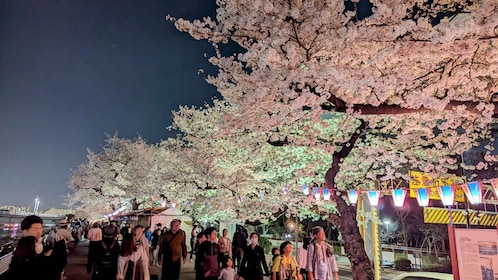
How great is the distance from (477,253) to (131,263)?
7.79m

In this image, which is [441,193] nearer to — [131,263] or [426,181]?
[426,181]

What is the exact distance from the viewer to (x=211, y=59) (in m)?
9.42

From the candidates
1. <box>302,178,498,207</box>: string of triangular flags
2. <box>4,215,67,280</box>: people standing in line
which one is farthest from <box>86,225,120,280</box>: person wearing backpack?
<box>302,178,498,207</box>: string of triangular flags

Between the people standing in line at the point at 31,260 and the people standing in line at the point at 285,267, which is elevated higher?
the people standing in line at the point at 31,260

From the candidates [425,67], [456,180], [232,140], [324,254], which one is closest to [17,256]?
[324,254]

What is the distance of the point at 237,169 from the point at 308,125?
451 cm

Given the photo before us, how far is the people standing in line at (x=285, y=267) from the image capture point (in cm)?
733

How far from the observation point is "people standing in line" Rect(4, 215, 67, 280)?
3.76 m

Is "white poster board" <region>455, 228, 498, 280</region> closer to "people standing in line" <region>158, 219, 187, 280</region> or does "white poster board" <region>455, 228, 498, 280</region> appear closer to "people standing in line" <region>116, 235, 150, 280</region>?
"people standing in line" <region>158, 219, 187, 280</region>

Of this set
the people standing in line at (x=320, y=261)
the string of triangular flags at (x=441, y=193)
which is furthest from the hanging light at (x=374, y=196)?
the people standing in line at (x=320, y=261)

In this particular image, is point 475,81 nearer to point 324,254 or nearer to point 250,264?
point 324,254

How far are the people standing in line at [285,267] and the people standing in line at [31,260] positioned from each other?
4.53m

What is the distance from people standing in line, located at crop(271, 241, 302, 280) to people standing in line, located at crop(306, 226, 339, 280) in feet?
3.15

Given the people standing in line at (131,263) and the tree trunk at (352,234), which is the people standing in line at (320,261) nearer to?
the people standing in line at (131,263)
